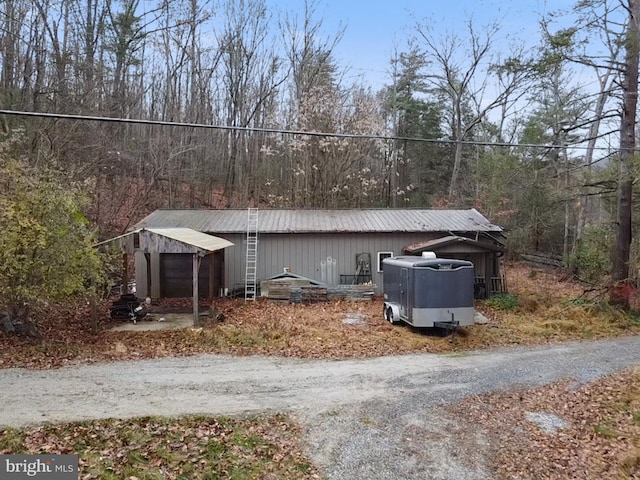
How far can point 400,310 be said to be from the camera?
1187 cm

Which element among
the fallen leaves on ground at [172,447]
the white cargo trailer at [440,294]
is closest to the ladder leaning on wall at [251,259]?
the white cargo trailer at [440,294]

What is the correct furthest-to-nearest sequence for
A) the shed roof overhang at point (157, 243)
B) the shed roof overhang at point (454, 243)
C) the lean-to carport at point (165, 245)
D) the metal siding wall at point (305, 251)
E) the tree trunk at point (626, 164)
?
the metal siding wall at point (305, 251)
the shed roof overhang at point (454, 243)
the tree trunk at point (626, 164)
the shed roof overhang at point (157, 243)
the lean-to carport at point (165, 245)

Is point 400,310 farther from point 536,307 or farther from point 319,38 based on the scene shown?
point 319,38

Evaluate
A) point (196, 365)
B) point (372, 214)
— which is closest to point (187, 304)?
point (196, 365)

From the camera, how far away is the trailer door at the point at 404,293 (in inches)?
447

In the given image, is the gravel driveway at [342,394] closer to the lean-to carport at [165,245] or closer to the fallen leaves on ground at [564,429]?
the fallen leaves on ground at [564,429]

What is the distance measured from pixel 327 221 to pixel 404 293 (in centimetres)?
686

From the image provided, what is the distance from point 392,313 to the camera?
12.3 metres

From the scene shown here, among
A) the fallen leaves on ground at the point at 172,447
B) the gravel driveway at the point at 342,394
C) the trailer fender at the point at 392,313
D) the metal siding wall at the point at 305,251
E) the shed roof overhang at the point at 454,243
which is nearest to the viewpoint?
the fallen leaves on ground at the point at 172,447

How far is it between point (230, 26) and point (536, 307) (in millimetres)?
23761

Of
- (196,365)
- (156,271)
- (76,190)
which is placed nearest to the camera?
(196,365)

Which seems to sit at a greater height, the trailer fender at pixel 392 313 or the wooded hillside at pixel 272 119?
the wooded hillside at pixel 272 119

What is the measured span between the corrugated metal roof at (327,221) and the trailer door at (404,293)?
5233 millimetres

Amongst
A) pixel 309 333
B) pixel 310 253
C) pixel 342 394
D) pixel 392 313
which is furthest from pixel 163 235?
pixel 342 394
